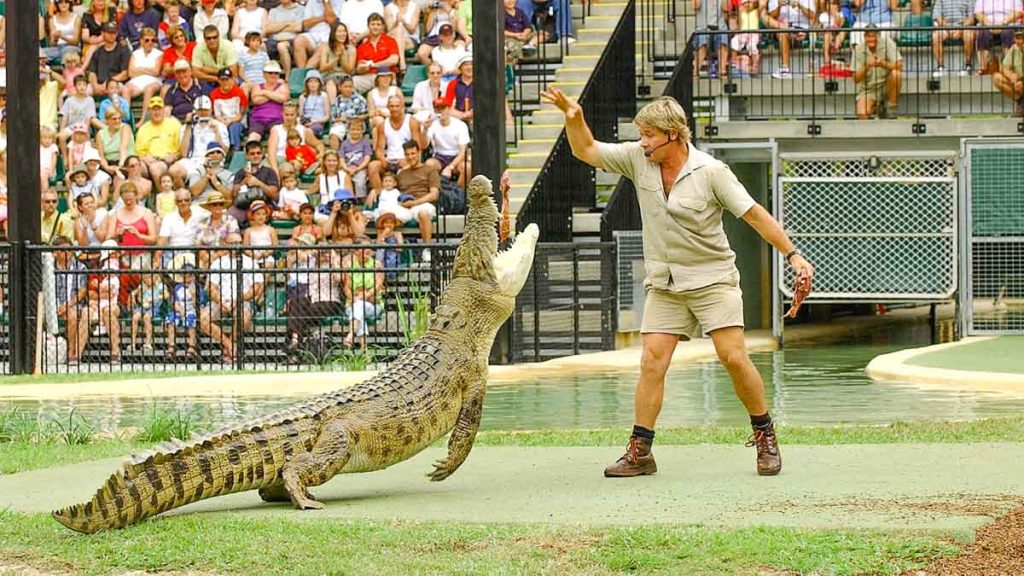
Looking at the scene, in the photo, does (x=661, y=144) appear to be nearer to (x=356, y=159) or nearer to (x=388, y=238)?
→ (x=388, y=238)

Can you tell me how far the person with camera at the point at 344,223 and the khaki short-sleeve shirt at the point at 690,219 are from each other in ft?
36.6

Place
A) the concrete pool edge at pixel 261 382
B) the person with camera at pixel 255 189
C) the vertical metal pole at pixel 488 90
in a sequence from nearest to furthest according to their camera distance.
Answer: the concrete pool edge at pixel 261 382
the vertical metal pole at pixel 488 90
the person with camera at pixel 255 189

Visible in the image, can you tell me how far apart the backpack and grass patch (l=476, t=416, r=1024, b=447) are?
9054 millimetres

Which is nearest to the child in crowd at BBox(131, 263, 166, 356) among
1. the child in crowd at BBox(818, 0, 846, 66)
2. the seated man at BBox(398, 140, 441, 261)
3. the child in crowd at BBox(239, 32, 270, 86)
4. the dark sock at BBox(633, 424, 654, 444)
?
the seated man at BBox(398, 140, 441, 261)

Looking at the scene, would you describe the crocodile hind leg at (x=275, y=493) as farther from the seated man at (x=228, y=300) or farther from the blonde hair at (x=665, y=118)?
the seated man at (x=228, y=300)

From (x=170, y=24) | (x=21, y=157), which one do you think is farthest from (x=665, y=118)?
(x=170, y=24)

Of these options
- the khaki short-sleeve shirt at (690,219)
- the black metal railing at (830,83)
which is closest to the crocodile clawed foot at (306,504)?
the khaki short-sleeve shirt at (690,219)

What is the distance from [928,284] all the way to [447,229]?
5454 millimetres

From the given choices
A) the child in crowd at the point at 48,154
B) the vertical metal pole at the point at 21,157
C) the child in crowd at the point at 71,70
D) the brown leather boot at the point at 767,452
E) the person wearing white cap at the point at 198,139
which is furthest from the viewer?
the child in crowd at the point at 71,70

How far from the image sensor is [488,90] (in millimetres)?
16328

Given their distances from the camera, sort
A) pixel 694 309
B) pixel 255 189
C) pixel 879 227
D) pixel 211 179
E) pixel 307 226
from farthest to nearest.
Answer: pixel 211 179 < pixel 255 189 < pixel 307 226 < pixel 879 227 < pixel 694 309

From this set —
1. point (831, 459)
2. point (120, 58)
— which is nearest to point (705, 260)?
point (831, 459)

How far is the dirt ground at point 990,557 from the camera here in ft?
19.7

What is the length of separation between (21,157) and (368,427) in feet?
33.5
